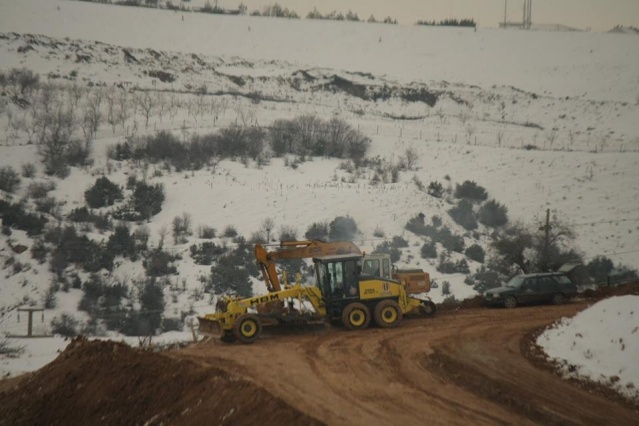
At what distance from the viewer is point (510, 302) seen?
30.0m

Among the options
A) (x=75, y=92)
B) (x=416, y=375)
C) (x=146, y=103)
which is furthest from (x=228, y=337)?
(x=75, y=92)

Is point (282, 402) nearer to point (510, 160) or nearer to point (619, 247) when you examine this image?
point (619, 247)

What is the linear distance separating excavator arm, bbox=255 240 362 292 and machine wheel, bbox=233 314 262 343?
2.64m

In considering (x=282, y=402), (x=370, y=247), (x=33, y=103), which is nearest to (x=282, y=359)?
(x=282, y=402)

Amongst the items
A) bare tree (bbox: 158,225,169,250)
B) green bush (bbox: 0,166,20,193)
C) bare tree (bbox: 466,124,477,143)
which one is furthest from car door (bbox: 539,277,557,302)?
bare tree (bbox: 466,124,477,143)

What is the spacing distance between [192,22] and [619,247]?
6620 cm

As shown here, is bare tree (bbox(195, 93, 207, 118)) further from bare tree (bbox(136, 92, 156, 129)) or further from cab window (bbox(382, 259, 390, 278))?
cab window (bbox(382, 259, 390, 278))

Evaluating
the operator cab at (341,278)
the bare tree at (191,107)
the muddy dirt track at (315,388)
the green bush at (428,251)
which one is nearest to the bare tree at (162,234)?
the green bush at (428,251)

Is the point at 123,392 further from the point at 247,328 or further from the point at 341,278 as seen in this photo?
the point at 341,278

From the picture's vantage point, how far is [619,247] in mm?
49969

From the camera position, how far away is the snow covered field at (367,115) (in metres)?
49.4

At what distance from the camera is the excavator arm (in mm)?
25219

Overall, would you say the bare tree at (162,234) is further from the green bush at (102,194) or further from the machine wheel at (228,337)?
the machine wheel at (228,337)

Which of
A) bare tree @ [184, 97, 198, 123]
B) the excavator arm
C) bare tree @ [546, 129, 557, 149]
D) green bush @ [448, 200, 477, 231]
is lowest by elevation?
the excavator arm
